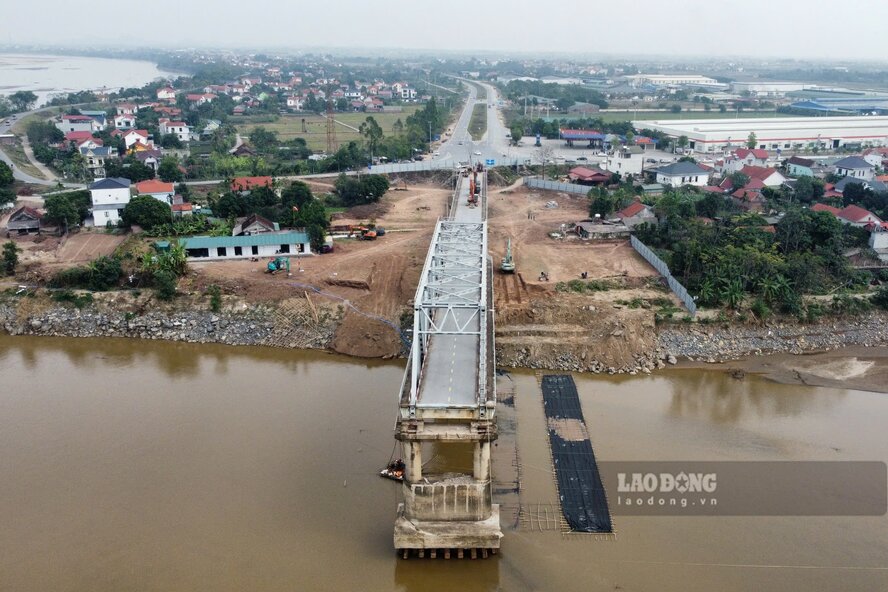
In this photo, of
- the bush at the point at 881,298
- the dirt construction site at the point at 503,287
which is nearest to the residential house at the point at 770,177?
the dirt construction site at the point at 503,287

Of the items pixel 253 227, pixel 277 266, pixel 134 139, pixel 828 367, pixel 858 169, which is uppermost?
pixel 134 139

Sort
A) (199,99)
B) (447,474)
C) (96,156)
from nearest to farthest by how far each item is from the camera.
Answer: (447,474)
(96,156)
(199,99)

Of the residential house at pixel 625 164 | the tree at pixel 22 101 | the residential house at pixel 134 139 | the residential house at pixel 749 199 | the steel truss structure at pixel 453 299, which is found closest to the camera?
the steel truss structure at pixel 453 299

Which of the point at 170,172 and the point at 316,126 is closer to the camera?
the point at 170,172

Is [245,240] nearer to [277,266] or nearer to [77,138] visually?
[277,266]

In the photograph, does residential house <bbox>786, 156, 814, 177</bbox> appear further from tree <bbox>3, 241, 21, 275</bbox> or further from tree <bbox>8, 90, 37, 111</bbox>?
tree <bbox>8, 90, 37, 111</bbox>

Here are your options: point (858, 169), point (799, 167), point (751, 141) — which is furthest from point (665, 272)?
point (751, 141)

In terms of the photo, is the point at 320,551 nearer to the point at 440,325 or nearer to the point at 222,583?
the point at 222,583

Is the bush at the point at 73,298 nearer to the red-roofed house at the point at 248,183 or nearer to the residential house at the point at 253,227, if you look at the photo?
the residential house at the point at 253,227

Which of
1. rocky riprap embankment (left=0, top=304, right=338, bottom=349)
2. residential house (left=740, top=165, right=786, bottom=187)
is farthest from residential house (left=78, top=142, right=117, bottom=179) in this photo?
residential house (left=740, top=165, right=786, bottom=187)
